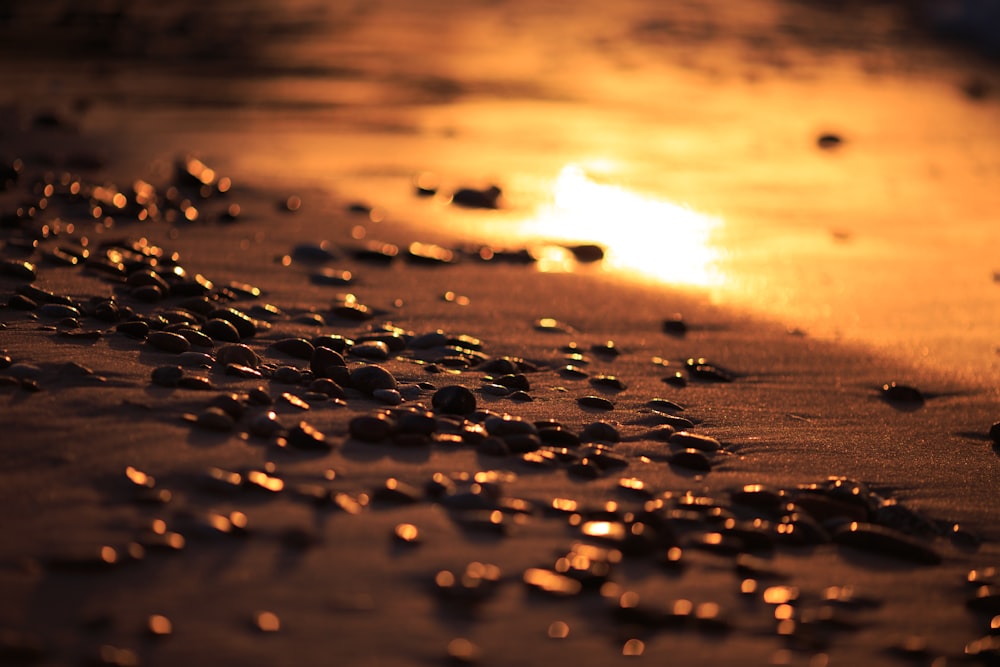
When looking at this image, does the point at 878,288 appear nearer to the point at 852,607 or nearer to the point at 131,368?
the point at 852,607

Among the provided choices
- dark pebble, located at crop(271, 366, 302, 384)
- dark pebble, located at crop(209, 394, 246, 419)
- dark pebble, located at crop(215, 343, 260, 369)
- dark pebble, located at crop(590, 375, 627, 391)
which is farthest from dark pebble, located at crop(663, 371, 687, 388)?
dark pebble, located at crop(209, 394, 246, 419)

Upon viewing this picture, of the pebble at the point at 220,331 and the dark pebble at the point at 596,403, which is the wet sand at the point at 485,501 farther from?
the pebble at the point at 220,331

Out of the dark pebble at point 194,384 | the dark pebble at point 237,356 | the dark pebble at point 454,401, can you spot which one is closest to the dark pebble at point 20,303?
the dark pebble at point 237,356

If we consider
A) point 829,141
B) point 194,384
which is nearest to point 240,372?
point 194,384

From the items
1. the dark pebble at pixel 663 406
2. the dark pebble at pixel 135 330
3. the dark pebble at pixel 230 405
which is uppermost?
A: the dark pebble at pixel 663 406

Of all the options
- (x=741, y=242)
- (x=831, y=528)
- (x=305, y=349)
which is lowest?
(x=831, y=528)

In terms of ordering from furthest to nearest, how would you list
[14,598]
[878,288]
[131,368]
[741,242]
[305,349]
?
[741,242] < [878,288] < [305,349] < [131,368] < [14,598]

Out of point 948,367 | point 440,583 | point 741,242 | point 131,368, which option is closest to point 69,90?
point 741,242

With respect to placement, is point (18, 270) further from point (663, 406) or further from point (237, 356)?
point (663, 406)
